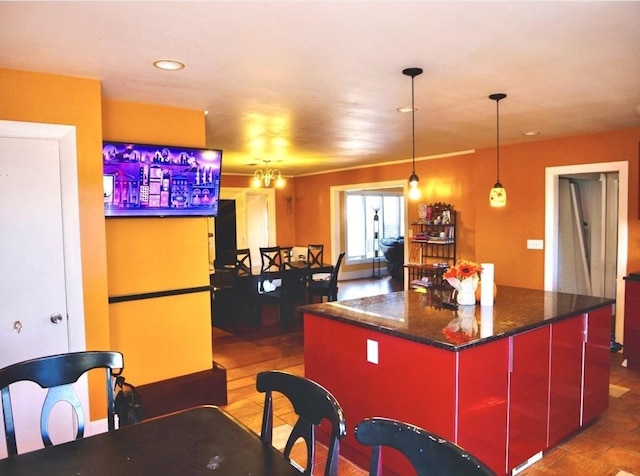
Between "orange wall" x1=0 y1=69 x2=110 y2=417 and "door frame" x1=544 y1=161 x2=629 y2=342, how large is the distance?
15.8ft

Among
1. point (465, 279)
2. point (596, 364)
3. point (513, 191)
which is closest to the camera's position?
point (465, 279)

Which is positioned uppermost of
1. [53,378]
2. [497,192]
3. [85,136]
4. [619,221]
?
[85,136]

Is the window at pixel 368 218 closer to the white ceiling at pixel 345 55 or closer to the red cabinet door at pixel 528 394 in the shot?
the white ceiling at pixel 345 55

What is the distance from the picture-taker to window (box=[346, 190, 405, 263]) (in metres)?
11.0

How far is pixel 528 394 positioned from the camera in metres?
2.67

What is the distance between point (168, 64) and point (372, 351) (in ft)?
6.54

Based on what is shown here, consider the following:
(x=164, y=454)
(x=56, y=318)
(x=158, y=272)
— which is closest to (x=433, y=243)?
(x=158, y=272)

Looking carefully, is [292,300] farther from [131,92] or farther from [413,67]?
[413,67]

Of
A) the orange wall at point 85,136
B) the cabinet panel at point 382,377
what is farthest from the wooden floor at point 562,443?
the orange wall at point 85,136

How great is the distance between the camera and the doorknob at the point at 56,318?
2.84 m

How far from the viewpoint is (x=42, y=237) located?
9.20 feet

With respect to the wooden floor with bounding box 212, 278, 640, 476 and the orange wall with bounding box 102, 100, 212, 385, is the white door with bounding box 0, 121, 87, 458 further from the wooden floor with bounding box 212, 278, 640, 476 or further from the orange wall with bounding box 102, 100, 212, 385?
the wooden floor with bounding box 212, 278, 640, 476

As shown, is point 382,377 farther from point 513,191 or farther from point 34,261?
point 513,191

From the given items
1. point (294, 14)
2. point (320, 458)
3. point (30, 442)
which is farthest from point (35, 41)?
point (320, 458)
